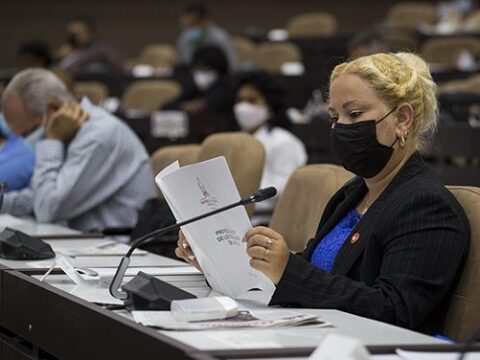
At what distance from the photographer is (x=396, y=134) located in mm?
2957

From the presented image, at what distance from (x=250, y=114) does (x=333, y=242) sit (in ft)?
13.1

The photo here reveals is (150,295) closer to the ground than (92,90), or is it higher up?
higher up

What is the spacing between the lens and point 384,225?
9.23 feet

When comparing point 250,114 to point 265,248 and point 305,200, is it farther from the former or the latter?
point 265,248

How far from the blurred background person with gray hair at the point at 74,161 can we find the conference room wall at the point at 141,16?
1239 centimetres

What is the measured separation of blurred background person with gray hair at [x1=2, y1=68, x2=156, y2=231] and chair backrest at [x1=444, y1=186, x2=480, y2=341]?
8.10ft

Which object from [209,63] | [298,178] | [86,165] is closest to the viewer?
[298,178]

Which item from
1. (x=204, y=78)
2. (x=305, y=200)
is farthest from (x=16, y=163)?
(x=204, y=78)

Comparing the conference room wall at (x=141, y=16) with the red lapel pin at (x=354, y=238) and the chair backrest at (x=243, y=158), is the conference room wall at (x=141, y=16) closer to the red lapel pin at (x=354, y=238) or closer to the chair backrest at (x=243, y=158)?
the chair backrest at (x=243, y=158)

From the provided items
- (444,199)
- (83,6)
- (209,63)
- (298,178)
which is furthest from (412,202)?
(83,6)

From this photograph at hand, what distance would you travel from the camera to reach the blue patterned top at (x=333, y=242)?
10.2 feet

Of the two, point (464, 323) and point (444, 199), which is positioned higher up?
point (444, 199)

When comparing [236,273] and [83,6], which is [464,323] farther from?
[83,6]

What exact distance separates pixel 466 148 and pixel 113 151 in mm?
2268
